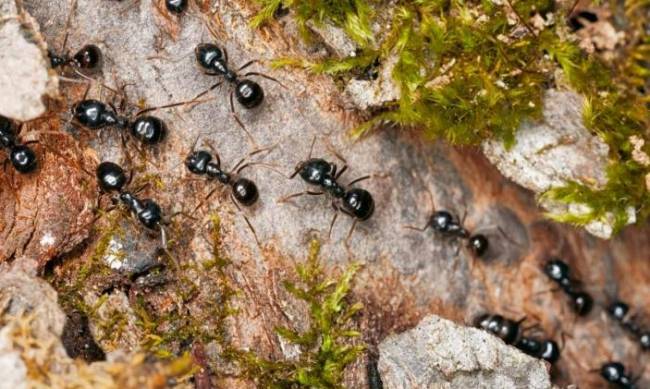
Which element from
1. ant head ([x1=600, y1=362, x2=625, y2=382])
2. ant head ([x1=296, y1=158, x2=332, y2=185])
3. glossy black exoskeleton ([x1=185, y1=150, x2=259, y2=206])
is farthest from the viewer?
ant head ([x1=600, y1=362, x2=625, y2=382])

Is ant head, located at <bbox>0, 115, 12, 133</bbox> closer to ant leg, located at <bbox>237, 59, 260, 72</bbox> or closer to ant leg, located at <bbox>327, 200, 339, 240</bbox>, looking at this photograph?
ant leg, located at <bbox>237, 59, 260, 72</bbox>

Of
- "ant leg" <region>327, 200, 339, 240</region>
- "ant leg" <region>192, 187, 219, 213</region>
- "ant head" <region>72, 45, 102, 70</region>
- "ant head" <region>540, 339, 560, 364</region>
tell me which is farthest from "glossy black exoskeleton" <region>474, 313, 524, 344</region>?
"ant head" <region>72, 45, 102, 70</region>

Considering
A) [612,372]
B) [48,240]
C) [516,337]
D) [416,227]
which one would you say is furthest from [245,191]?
[612,372]

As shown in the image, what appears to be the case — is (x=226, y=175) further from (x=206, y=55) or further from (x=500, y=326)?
(x=500, y=326)

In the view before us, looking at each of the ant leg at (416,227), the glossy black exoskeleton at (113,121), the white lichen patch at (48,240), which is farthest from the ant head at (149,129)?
the ant leg at (416,227)

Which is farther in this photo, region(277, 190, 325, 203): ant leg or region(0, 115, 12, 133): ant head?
region(277, 190, 325, 203): ant leg

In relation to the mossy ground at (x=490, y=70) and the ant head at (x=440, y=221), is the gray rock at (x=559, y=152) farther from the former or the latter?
the ant head at (x=440, y=221)

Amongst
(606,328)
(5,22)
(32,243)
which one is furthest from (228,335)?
(606,328)
